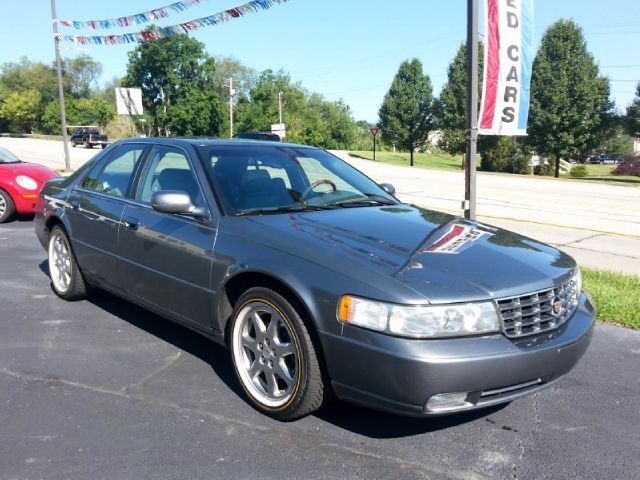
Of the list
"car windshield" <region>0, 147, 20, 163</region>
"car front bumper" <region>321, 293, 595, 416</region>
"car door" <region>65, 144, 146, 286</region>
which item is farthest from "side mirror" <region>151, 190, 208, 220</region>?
"car windshield" <region>0, 147, 20, 163</region>

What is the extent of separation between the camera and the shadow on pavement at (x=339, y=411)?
3139 mm

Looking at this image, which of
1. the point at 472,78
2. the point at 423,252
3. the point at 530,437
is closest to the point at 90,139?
the point at 472,78

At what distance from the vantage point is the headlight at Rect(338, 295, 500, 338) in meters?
2.62

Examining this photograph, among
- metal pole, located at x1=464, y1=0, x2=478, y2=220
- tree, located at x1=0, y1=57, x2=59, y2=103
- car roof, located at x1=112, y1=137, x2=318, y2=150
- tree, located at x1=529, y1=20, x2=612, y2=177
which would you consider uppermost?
tree, located at x1=0, y1=57, x2=59, y2=103

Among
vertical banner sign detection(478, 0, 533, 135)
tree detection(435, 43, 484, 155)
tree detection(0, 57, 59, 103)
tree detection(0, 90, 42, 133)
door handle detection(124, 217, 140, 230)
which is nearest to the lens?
door handle detection(124, 217, 140, 230)

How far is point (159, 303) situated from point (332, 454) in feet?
5.56

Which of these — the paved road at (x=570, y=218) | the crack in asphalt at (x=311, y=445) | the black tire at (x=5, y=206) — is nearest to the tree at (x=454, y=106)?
the paved road at (x=570, y=218)

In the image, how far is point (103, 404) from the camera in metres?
3.36

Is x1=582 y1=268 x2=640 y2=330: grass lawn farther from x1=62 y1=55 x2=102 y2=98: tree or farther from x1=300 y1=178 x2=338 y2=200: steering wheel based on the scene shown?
x1=62 y1=55 x2=102 y2=98: tree

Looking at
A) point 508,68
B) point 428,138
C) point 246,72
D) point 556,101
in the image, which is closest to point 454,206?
point 508,68

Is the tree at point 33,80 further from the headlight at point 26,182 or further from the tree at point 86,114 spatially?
the headlight at point 26,182

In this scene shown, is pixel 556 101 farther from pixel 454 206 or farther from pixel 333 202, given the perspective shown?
pixel 333 202

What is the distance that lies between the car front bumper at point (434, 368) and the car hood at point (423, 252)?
235mm

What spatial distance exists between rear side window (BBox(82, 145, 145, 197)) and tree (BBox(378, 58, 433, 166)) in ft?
154
